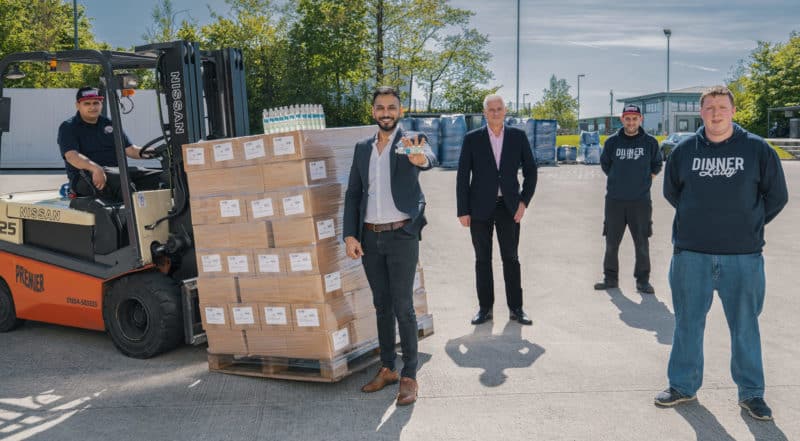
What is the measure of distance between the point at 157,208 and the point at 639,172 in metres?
4.84

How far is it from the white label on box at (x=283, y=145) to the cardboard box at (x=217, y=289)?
100 centimetres

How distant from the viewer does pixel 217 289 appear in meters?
5.57

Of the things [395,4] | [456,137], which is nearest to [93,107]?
[456,137]

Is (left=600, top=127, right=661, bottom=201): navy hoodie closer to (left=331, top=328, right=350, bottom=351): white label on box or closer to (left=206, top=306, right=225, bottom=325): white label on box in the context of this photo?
(left=331, top=328, right=350, bottom=351): white label on box

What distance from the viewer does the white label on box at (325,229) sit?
520 cm

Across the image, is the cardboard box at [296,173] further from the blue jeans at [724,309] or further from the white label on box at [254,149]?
the blue jeans at [724,309]

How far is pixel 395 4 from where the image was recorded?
137ft

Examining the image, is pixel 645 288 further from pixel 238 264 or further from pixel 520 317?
pixel 238 264

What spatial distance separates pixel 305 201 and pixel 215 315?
1173 mm

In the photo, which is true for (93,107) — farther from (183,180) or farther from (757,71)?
(757,71)

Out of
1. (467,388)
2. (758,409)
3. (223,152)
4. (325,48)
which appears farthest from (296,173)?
(325,48)

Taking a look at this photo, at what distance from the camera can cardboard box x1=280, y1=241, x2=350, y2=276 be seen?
5156mm

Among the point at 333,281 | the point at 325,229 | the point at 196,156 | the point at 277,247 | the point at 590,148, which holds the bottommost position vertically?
the point at 590,148

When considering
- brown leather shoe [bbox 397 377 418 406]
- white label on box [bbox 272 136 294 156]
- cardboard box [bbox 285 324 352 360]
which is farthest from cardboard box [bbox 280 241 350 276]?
brown leather shoe [bbox 397 377 418 406]
